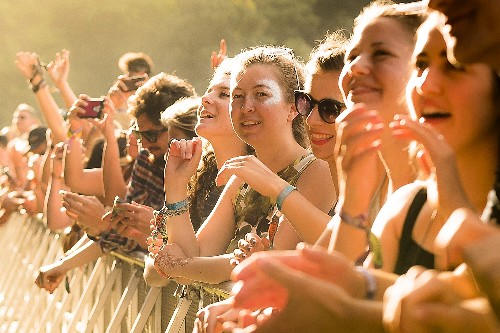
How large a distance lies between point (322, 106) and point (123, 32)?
893 inches

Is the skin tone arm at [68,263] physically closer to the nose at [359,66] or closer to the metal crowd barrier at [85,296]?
the metal crowd barrier at [85,296]

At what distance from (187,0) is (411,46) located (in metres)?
21.7

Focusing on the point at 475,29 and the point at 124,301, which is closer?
the point at 475,29

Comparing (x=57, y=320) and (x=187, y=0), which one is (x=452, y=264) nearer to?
(x=57, y=320)

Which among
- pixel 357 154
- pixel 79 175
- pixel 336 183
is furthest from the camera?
pixel 79 175

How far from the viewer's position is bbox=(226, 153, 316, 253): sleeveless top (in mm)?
3139

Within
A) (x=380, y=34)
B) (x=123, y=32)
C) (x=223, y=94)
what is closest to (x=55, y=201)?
(x=223, y=94)

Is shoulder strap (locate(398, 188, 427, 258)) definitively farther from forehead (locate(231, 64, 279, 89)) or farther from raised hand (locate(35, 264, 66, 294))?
raised hand (locate(35, 264, 66, 294))

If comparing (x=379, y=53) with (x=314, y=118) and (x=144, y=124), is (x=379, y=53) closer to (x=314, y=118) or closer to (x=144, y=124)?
(x=314, y=118)

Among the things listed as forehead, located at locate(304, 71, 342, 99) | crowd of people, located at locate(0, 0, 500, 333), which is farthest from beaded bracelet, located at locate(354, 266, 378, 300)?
forehead, located at locate(304, 71, 342, 99)

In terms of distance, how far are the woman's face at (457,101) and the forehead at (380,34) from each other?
1.96ft

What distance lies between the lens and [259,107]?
3.31 m

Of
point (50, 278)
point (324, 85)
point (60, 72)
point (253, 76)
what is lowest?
point (50, 278)

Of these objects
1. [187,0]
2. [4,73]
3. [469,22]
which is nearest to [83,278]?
[469,22]
